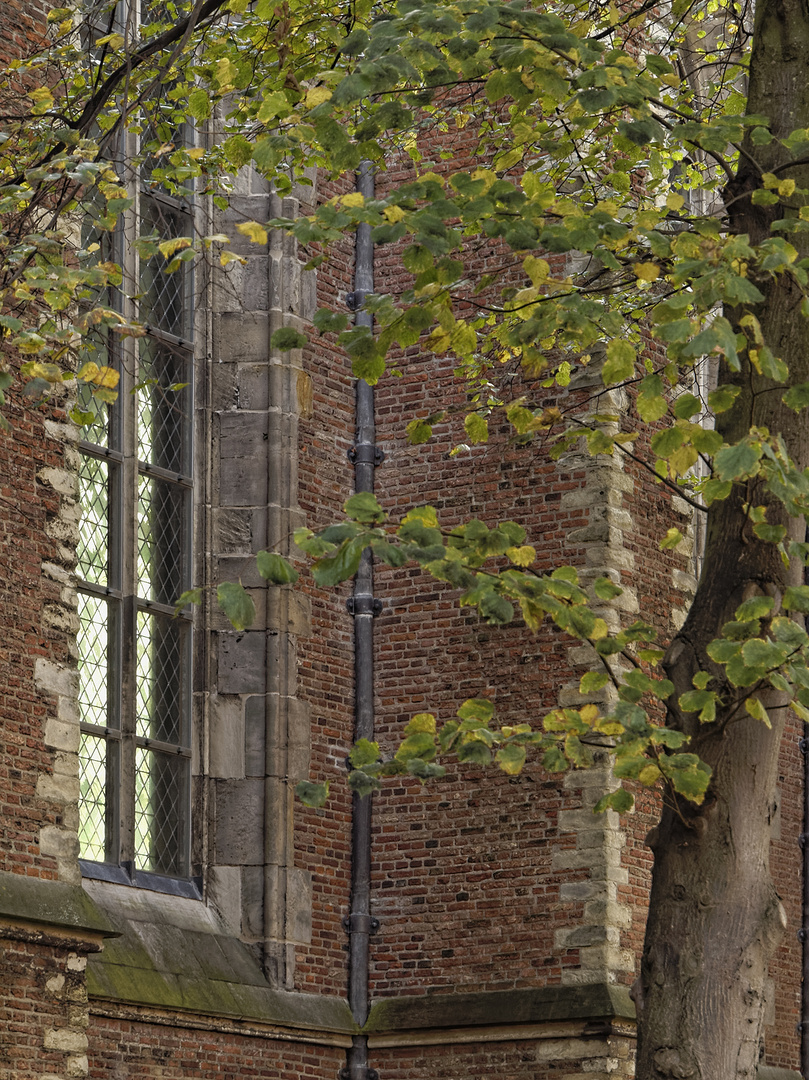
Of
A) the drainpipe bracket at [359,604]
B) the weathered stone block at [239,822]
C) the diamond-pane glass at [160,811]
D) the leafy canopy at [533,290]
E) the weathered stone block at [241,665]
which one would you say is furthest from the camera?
the drainpipe bracket at [359,604]

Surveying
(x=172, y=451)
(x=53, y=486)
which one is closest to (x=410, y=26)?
(x=53, y=486)

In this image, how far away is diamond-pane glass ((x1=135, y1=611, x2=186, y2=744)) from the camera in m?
11.2

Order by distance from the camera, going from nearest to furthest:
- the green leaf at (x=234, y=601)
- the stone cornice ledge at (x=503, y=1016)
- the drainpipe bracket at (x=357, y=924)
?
the green leaf at (x=234, y=601), the stone cornice ledge at (x=503, y=1016), the drainpipe bracket at (x=357, y=924)

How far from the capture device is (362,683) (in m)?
12.4

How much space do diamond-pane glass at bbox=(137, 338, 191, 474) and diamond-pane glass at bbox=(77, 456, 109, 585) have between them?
48 cm

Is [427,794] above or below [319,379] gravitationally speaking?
below

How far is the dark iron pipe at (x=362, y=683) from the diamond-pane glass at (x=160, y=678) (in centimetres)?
135

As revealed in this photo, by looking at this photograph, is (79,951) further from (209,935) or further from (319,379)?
(319,379)

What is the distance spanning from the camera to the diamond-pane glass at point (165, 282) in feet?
38.6

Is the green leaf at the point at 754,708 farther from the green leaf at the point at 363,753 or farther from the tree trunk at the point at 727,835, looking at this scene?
the green leaf at the point at 363,753

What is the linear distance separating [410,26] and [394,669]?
657cm

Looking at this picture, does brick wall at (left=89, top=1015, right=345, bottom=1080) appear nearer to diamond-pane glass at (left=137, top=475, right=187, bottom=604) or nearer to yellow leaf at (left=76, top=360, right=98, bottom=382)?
diamond-pane glass at (left=137, top=475, right=187, bottom=604)

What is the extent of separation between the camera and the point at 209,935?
438 inches

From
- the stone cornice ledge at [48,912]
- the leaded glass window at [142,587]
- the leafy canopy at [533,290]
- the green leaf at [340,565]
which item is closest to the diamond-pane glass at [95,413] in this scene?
the leaded glass window at [142,587]
